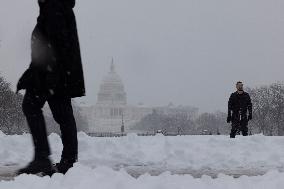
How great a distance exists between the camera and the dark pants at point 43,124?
4.84 meters

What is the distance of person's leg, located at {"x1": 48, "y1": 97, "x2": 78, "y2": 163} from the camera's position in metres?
4.86

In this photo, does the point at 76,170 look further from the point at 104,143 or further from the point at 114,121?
the point at 114,121

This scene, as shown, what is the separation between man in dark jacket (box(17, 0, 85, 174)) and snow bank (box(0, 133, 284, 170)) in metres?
1.62

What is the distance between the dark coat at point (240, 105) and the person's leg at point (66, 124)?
9.51 meters

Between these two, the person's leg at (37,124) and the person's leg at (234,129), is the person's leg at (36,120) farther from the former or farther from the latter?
the person's leg at (234,129)

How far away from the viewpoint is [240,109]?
14.0 metres

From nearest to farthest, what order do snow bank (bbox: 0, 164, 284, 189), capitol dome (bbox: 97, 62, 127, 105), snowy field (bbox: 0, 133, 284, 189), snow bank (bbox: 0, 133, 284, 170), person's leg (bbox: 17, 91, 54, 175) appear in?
snow bank (bbox: 0, 164, 284, 189) < snowy field (bbox: 0, 133, 284, 189) < person's leg (bbox: 17, 91, 54, 175) < snow bank (bbox: 0, 133, 284, 170) < capitol dome (bbox: 97, 62, 127, 105)

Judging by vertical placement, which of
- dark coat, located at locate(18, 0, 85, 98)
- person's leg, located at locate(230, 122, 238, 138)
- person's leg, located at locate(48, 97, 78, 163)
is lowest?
person's leg, located at locate(230, 122, 238, 138)

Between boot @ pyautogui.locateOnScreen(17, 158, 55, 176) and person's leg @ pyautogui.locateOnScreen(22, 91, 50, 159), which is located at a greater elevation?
person's leg @ pyautogui.locateOnScreen(22, 91, 50, 159)

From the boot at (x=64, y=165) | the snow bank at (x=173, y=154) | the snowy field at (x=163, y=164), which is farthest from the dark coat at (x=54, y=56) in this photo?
the snow bank at (x=173, y=154)

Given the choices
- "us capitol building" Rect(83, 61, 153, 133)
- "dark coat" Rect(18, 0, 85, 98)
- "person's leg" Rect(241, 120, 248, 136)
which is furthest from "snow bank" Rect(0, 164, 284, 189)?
"us capitol building" Rect(83, 61, 153, 133)

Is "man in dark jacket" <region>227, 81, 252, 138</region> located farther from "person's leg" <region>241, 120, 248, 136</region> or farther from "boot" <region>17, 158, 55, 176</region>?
"boot" <region>17, 158, 55, 176</region>

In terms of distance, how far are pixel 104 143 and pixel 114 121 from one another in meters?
163

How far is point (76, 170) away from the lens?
3859mm
